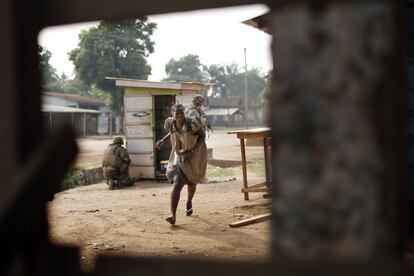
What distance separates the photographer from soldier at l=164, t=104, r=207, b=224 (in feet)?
22.4

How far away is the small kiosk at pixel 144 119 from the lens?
1171 centimetres

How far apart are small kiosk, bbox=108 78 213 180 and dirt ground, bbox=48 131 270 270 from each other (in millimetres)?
968

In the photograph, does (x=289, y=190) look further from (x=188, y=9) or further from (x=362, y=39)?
(x=188, y=9)

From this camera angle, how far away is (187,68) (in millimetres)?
65312

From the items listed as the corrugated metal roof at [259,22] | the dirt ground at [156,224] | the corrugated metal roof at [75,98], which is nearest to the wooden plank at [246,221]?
the dirt ground at [156,224]

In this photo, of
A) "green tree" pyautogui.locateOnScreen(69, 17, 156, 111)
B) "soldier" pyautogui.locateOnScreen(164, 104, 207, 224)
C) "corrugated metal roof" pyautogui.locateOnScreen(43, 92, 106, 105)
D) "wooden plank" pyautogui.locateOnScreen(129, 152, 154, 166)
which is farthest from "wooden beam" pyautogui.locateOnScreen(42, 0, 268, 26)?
"corrugated metal roof" pyautogui.locateOnScreen(43, 92, 106, 105)

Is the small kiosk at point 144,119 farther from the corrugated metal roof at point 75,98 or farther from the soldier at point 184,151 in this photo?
the corrugated metal roof at point 75,98

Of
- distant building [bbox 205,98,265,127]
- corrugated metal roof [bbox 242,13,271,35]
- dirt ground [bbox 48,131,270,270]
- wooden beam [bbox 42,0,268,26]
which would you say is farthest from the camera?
distant building [bbox 205,98,265,127]

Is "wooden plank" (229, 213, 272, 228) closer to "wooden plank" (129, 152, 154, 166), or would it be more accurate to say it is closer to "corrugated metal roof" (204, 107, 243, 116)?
"wooden plank" (129, 152, 154, 166)

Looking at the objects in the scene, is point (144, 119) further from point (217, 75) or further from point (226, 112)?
point (217, 75)

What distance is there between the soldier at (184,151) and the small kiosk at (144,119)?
473 centimetres

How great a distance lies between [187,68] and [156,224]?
195ft

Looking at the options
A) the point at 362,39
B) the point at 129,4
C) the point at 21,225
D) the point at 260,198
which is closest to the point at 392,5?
the point at 362,39

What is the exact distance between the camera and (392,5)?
1025mm
